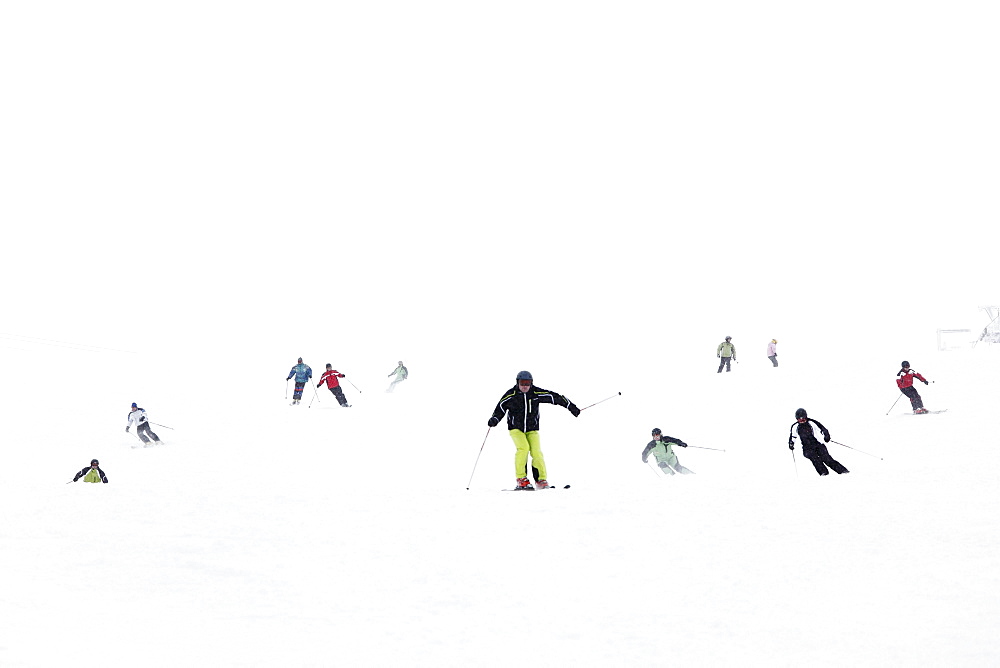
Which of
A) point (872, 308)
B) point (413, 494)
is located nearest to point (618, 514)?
point (413, 494)

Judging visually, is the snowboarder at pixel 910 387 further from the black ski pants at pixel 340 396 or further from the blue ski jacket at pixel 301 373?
the blue ski jacket at pixel 301 373

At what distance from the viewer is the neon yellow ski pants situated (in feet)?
34.8

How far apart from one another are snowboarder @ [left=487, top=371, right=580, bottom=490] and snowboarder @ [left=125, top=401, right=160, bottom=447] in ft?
33.4

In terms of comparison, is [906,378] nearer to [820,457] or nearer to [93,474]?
[820,457]

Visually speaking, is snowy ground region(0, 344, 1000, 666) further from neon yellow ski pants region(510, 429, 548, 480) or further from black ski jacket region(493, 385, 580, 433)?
black ski jacket region(493, 385, 580, 433)

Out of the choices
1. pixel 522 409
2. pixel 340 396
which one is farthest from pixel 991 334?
pixel 522 409

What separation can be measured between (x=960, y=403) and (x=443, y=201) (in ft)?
548

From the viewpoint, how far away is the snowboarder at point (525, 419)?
419 inches

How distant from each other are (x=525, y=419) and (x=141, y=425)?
10.6 meters

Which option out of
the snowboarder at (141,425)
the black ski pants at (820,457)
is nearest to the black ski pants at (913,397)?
the black ski pants at (820,457)

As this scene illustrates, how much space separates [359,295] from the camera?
309 feet

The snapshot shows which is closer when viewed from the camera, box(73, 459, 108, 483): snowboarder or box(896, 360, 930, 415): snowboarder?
box(73, 459, 108, 483): snowboarder

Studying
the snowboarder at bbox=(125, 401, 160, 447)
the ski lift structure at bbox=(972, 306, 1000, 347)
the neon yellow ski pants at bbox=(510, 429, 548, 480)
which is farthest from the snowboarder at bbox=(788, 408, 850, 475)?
the ski lift structure at bbox=(972, 306, 1000, 347)

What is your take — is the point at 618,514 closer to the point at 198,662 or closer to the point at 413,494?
the point at 413,494
